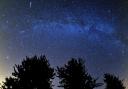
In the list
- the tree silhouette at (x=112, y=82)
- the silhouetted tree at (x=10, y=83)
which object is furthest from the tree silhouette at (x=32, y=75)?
the tree silhouette at (x=112, y=82)

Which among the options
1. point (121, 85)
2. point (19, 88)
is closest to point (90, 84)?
point (19, 88)

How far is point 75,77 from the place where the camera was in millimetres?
28094

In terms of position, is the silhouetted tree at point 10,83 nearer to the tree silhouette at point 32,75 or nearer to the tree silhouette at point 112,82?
the tree silhouette at point 32,75

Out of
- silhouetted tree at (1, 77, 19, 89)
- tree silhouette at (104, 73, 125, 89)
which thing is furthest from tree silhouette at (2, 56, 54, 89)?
tree silhouette at (104, 73, 125, 89)

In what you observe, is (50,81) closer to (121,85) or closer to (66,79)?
(66,79)

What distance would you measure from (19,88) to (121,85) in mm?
17388

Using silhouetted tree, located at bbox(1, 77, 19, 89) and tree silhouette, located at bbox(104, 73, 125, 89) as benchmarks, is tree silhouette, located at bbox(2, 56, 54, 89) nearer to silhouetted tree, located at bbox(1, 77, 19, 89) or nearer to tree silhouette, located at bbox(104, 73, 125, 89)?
silhouetted tree, located at bbox(1, 77, 19, 89)

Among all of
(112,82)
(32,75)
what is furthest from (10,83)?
(112,82)

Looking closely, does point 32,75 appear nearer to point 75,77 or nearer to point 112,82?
point 75,77

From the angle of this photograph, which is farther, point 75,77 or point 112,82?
point 112,82

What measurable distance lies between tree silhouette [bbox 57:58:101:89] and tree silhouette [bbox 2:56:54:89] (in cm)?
239

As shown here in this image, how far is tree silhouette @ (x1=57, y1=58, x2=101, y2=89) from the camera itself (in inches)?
1090

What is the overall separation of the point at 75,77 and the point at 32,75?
518 cm

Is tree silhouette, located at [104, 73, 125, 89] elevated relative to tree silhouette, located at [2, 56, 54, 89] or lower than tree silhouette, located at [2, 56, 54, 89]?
elevated
